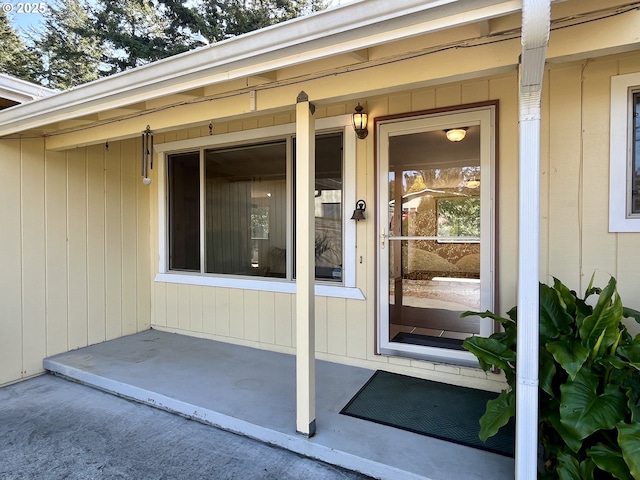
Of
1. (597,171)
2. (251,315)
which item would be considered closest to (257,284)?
(251,315)

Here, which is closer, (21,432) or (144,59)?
(21,432)

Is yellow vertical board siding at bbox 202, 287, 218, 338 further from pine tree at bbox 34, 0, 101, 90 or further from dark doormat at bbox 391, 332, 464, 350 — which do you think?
pine tree at bbox 34, 0, 101, 90

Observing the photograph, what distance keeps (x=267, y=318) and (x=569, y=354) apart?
2683 millimetres

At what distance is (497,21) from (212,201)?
3264 mm

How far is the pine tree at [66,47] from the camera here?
11.5 m

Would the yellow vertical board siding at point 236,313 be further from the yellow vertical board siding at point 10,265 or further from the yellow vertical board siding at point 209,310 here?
the yellow vertical board siding at point 10,265

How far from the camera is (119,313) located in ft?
14.1

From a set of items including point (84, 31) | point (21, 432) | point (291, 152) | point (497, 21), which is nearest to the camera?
point (497, 21)

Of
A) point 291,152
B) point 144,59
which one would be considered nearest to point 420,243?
point 291,152

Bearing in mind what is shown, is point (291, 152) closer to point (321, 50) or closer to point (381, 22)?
point (321, 50)

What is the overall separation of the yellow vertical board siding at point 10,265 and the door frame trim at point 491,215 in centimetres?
316

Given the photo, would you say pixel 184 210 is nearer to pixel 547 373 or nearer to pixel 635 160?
pixel 547 373

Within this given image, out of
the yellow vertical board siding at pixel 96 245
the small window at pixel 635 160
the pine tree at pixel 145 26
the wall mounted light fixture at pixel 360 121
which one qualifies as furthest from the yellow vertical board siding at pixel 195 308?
the pine tree at pixel 145 26

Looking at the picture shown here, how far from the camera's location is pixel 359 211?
323 centimetres
